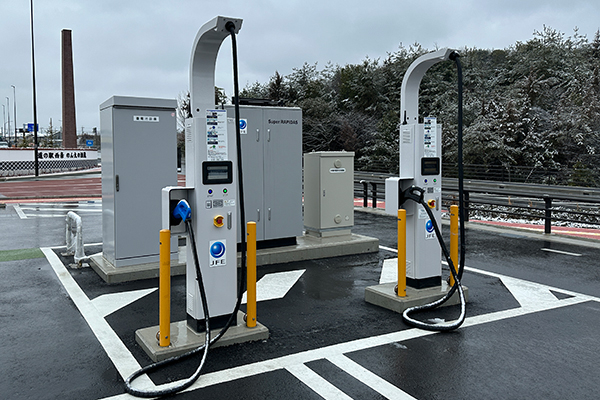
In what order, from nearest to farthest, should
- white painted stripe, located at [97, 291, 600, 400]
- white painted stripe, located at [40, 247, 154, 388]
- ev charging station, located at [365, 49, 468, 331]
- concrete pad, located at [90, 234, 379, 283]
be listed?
1. white painted stripe, located at [97, 291, 600, 400]
2. white painted stripe, located at [40, 247, 154, 388]
3. ev charging station, located at [365, 49, 468, 331]
4. concrete pad, located at [90, 234, 379, 283]

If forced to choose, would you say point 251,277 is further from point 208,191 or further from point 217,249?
point 208,191

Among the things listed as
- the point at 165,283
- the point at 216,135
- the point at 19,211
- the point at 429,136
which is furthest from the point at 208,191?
the point at 19,211

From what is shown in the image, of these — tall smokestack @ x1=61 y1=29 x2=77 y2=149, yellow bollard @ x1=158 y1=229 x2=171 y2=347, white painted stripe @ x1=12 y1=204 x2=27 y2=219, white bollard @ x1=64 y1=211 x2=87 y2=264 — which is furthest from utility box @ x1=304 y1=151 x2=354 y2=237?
tall smokestack @ x1=61 y1=29 x2=77 y2=149

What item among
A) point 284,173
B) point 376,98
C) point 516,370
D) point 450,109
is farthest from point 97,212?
point 376,98

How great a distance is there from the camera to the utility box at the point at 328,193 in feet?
30.5

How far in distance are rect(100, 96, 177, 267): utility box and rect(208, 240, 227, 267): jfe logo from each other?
3.11 meters

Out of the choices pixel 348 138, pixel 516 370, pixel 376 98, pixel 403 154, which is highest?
pixel 376 98

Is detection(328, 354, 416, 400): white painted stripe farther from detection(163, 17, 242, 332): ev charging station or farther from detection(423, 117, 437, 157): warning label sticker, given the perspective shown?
detection(423, 117, 437, 157): warning label sticker

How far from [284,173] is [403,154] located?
3037 millimetres

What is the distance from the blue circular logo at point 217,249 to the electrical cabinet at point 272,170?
351 cm

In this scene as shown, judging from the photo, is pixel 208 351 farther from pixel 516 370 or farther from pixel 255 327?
pixel 516 370

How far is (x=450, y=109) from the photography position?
3991 cm

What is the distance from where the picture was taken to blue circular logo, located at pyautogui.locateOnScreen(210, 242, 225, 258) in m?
4.88

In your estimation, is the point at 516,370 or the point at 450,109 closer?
the point at 516,370
